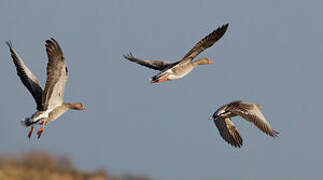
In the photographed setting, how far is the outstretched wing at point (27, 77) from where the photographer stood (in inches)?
564

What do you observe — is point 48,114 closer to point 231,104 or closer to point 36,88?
point 36,88

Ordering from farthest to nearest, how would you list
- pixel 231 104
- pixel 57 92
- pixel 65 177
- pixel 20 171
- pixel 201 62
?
pixel 65 177, pixel 20 171, pixel 201 62, pixel 231 104, pixel 57 92

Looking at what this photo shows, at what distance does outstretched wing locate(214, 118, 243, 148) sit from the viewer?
14688 millimetres

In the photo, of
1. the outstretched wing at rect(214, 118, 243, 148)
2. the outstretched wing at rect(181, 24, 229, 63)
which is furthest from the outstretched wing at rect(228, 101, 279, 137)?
the outstretched wing at rect(181, 24, 229, 63)

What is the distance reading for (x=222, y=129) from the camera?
14852 mm

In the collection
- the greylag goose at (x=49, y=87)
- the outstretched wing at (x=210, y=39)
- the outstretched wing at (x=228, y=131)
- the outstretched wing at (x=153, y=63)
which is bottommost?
the outstretched wing at (x=228, y=131)

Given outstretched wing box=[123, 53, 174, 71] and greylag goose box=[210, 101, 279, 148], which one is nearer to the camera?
greylag goose box=[210, 101, 279, 148]

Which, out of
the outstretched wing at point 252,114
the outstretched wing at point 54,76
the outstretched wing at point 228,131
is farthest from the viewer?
the outstretched wing at point 228,131

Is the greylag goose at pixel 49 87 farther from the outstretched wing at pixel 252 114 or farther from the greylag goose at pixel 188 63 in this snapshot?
the outstretched wing at pixel 252 114

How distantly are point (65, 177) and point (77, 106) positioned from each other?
23.1ft

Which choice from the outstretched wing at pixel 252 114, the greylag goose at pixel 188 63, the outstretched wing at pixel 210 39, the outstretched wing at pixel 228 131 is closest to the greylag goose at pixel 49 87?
the greylag goose at pixel 188 63

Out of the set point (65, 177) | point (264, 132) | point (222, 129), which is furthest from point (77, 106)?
point (65, 177)

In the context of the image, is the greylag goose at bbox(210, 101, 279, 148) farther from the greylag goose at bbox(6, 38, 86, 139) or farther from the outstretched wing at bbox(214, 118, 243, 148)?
the greylag goose at bbox(6, 38, 86, 139)

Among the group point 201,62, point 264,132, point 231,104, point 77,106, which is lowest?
point 264,132
